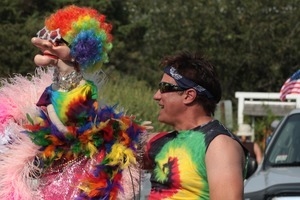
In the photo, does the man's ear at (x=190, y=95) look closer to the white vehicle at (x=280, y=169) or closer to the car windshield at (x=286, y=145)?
the white vehicle at (x=280, y=169)

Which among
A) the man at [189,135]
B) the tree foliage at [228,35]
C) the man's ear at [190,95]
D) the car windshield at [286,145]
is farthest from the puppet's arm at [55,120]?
the tree foliage at [228,35]

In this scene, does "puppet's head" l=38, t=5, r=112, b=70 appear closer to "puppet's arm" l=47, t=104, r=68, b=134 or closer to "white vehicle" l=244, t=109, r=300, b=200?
"puppet's arm" l=47, t=104, r=68, b=134

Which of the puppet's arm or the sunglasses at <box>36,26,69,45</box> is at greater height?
the sunglasses at <box>36,26,69,45</box>

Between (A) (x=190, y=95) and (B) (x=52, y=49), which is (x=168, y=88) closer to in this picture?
(A) (x=190, y=95)

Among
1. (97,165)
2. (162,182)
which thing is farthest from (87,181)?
(162,182)

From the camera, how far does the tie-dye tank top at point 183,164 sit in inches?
153

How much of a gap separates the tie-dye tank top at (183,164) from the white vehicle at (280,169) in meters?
2.88

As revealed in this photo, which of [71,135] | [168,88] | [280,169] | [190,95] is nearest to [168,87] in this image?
[168,88]

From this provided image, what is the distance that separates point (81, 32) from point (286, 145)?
4.40 metres

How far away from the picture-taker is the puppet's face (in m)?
4.29

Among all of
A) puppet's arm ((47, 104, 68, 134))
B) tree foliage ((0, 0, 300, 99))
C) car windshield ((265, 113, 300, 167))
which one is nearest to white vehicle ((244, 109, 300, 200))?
car windshield ((265, 113, 300, 167))

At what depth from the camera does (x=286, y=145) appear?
27.4 feet

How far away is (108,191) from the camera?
Answer: 13.6 feet

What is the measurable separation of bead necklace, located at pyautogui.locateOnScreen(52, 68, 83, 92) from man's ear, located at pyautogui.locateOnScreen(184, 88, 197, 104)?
0.57 metres
